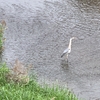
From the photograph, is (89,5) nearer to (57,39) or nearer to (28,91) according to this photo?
(57,39)

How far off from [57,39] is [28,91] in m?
5.75

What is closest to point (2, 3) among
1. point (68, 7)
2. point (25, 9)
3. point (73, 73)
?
point (25, 9)

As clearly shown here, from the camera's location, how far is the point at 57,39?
14.0 m

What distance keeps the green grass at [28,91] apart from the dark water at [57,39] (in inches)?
56.1

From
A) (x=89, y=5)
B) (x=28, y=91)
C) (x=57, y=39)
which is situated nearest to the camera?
(x=28, y=91)

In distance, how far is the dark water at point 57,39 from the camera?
1137 cm

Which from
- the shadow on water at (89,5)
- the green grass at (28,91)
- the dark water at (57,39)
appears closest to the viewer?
the green grass at (28,91)

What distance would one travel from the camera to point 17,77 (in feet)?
30.4

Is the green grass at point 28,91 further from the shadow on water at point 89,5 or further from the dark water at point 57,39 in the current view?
the shadow on water at point 89,5

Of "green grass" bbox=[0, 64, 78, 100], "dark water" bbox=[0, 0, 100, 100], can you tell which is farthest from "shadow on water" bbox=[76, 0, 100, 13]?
"green grass" bbox=[0, 64, 78, 100]

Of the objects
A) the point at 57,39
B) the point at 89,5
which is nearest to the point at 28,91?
the point at 57,39

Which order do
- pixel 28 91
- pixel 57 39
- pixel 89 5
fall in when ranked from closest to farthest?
1. pixel 28 91
2. pixel 57 39
3. pixel 89 5

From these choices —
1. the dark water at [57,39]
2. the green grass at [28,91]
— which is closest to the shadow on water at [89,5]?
the dark water at [57,39]

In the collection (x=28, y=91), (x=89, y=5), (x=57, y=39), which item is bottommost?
(x=28, y=91)
